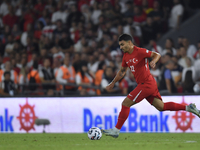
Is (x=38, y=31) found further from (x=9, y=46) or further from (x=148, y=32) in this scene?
(x=148, y=32)

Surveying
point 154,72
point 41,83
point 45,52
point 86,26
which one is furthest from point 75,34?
point 154,72

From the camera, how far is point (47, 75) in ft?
42.1

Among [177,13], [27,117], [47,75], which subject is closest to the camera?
[27,117]

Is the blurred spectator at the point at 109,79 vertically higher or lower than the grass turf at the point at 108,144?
higher

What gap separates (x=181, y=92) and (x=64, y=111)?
334 centimetres

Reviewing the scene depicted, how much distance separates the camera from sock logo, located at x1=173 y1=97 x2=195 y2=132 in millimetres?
10352

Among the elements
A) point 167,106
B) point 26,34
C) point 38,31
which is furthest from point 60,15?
point 167,106

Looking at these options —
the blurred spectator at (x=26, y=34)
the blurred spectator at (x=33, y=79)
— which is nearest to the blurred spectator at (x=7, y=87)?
the blurred spectator at (x=33, y=79)

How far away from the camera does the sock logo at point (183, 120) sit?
10.4 metres

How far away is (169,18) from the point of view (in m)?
13.9

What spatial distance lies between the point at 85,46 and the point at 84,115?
369cm

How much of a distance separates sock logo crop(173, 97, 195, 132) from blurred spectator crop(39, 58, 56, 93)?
423 centimetres

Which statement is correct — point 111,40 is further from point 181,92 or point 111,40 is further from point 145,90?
point 145,90

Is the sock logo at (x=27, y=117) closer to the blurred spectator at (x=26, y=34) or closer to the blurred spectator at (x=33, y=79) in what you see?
the blurred spectator at (x=33, y=79)
